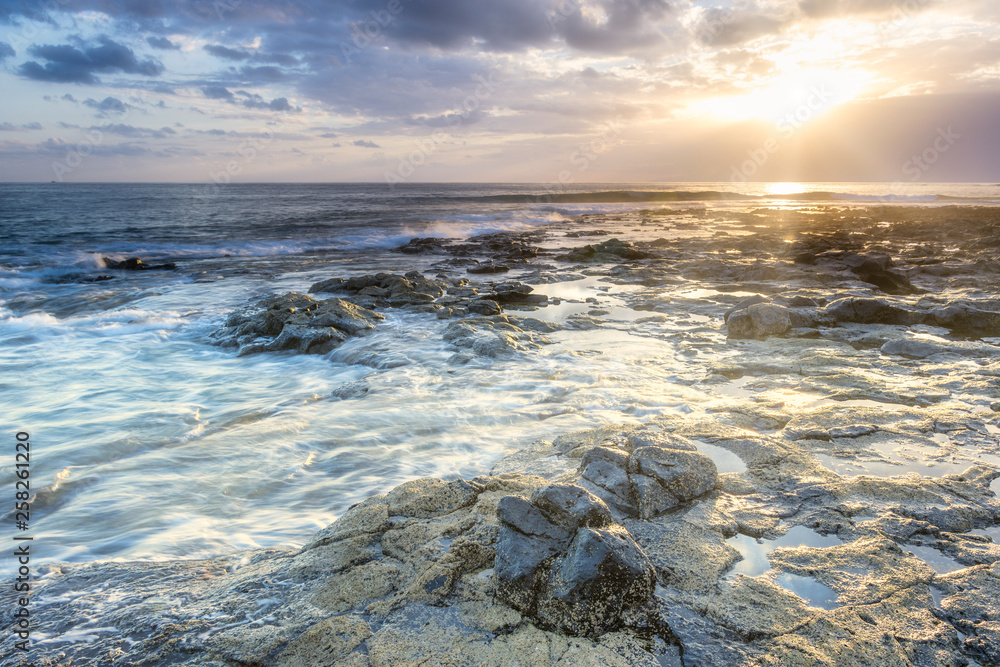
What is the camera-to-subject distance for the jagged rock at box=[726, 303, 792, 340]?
6613 millimetres

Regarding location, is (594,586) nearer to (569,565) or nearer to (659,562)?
(569,565)

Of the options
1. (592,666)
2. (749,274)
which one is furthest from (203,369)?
(749,274)

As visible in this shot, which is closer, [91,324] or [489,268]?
[91,324]

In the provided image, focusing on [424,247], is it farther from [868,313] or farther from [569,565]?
[569,565]

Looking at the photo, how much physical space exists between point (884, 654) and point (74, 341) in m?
9.68

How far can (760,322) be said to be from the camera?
666 centimetres

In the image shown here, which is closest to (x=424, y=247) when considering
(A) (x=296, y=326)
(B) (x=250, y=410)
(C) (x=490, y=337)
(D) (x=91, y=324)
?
(D) (x=91, y=324)

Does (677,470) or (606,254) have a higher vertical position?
(606,254)

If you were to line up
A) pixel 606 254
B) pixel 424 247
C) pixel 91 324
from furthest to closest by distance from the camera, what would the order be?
pixel 424 247, pixel 606 254, pixel 91 324

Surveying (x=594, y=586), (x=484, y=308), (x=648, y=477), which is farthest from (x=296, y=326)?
(x=594, y=586)

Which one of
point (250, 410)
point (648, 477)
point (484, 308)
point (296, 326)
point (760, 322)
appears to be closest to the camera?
point (648, 477)

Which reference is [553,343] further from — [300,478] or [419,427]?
[300,478]

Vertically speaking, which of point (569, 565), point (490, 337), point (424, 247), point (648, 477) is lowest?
point (490, 337)

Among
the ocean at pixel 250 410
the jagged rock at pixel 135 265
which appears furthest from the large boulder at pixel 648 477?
the jagged rock at pixel 135 265
